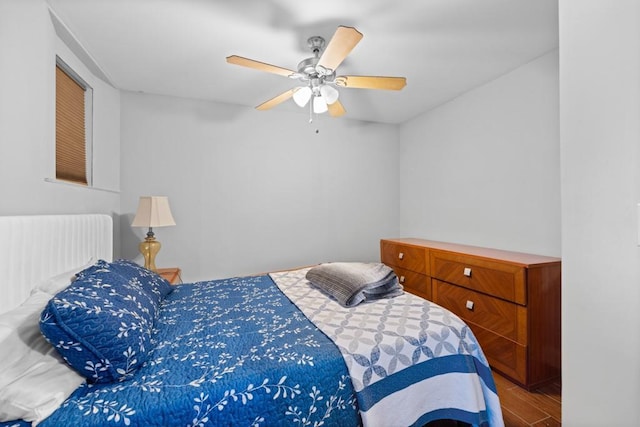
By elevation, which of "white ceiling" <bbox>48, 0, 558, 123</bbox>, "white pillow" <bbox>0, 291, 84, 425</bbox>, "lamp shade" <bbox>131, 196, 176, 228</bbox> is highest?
"white ceiling" <bbox>48, 0, 558, 123</bbox>

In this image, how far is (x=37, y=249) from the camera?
55.0 inches

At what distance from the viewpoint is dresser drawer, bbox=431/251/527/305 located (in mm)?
1941

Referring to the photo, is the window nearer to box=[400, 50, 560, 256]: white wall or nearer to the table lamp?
the table lamp

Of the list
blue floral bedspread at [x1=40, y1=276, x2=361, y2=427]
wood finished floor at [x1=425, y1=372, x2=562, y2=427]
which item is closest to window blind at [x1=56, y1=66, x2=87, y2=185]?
blue floral bedspread at [x1=40, y1=276, x2=361, y2=427]

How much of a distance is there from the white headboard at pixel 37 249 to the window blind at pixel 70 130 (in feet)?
1.65

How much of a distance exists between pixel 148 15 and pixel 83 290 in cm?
166

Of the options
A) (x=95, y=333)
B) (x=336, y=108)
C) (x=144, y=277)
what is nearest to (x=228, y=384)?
(x=95, y=333)

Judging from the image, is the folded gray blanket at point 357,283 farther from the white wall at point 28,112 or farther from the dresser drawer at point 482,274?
the white wall at point 28,112

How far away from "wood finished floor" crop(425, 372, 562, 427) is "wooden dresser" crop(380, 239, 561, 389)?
56 millimetres

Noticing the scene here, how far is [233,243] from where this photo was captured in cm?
325

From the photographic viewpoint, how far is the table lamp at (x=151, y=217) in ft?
8.18

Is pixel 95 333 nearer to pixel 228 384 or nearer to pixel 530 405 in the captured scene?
pixel 228 384

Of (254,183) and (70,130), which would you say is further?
(254,183)

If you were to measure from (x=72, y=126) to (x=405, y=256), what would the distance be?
10.5 feet
